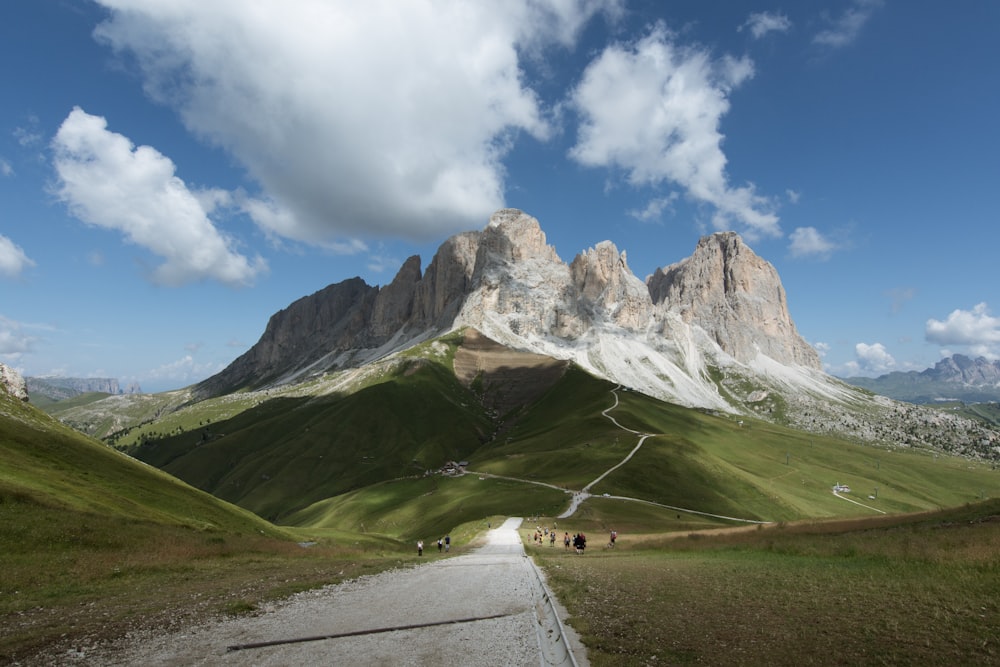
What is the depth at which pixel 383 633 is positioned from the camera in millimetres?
17750

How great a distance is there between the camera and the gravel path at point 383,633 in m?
15.1

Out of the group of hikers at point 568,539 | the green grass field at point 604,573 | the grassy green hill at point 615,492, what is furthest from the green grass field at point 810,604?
the grassy green hill at point 615,492

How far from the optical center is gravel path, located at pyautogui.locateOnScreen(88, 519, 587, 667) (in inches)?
595

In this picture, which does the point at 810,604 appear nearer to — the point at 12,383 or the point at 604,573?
the point at 604,573

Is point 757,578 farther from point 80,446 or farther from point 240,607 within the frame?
point 80,446

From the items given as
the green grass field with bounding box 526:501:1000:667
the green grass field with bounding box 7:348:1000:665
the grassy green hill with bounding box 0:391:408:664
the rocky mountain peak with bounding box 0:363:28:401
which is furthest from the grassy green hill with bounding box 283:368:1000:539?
the rocky mountain peak with bounding box 0:363:28:401

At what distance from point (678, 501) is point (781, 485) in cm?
6726

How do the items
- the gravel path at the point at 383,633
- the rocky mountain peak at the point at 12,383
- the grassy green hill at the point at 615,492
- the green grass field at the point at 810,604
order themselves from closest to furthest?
1. the green grass field at the point at 810,604
2. the gravel path at the point at 383,633
3. the rocky mountain peak at the point at 12,383
4. the grassy green hill at the point at 615,492

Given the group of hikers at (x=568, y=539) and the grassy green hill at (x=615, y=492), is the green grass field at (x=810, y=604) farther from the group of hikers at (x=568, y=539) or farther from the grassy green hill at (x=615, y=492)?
the grassy green hill at (x=615, y=492)

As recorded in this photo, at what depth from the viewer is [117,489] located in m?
48.7

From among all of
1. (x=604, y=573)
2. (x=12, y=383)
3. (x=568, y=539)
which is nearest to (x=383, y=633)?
(x=604, y=573)

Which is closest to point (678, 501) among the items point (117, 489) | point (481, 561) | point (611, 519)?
point (611, 519)

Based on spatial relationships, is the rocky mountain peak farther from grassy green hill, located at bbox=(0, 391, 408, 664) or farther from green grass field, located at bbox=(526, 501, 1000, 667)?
green grass field, located at bbox=(526, 501, 1000, 667)

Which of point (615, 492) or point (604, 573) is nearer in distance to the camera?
point (604, 573)
